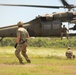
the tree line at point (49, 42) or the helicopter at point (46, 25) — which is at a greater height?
the helicopter at point (46, 25)

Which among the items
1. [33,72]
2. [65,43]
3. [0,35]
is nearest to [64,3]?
[0,35]

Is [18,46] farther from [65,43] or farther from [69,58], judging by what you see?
[65,43]

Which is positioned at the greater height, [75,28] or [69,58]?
[75,28]

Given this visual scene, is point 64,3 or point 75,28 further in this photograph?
point 75,28

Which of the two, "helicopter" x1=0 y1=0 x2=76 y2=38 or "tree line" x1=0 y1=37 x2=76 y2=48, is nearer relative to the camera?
"helicopter" x1=0 y1=0 x2=76 y2=38

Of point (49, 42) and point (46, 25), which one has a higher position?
point (46, 25)

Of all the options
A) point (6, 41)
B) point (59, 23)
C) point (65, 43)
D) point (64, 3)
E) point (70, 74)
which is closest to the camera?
point (70, 74)

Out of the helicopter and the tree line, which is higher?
the helicopter

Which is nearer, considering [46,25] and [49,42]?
[46,25]

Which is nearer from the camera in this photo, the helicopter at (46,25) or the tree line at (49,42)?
the helicopter at (46,25)

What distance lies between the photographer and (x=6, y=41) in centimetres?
6719

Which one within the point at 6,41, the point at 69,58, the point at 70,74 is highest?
the point at 70,74

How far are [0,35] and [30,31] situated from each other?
250cm

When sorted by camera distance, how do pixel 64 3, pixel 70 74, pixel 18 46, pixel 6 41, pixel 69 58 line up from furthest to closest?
pixel 6 41, pixel 64 3, pixel 69 58, pixel 18 46, pixel 70 74
